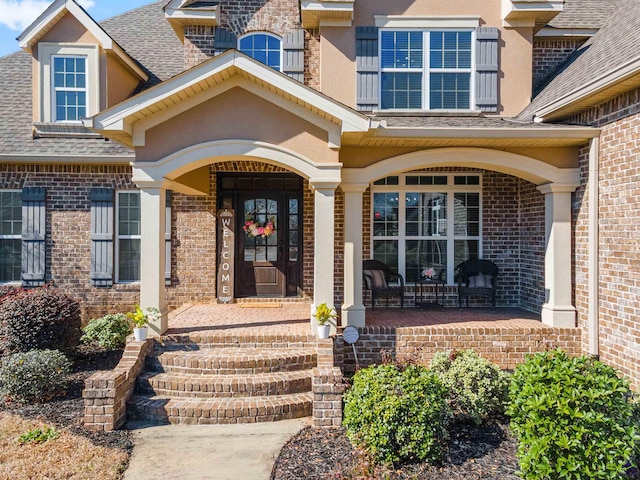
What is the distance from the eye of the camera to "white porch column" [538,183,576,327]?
6750 millimetres

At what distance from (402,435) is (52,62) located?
365 inches

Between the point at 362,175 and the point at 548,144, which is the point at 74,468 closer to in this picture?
the point at 362,175

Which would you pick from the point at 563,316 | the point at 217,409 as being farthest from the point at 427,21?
the point at 217,409

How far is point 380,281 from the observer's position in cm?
807

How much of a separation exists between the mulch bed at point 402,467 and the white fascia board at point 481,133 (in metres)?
4.04

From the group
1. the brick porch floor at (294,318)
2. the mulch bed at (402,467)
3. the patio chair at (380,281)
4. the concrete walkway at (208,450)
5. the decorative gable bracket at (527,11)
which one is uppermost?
the decorative gable bracket at (527,11)

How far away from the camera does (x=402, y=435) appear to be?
163 inches

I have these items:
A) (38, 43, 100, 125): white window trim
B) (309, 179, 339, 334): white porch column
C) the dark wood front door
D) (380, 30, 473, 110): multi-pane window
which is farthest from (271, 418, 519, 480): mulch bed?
(38, 43, 100, 125): white window trim

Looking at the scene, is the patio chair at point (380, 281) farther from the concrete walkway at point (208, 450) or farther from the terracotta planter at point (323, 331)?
the concrete walkway at point (208, 450)

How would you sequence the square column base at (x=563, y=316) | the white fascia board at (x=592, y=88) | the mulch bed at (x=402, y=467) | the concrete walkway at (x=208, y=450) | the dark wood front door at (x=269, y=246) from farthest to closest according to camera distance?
the dark wood front door at (x=269, y=246) < the square column base at (x=563, y=316) < the white fascia board at (x=592, y=88) < the concrete walkway at (x=208, y=450) < the mulch bed at (x=402, y=467)

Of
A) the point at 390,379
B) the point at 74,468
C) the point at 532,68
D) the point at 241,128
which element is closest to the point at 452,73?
the point at 532,68

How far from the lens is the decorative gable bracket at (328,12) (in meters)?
8.06

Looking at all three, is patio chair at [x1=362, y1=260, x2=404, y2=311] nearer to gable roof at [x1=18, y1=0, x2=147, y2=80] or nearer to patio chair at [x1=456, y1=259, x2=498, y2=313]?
patio chair at [x1=456, y1=259, x2=498, y2=313]

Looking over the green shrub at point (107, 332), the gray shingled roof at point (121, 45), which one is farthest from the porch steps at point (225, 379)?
the gray shingled roof at point (121, 45)
